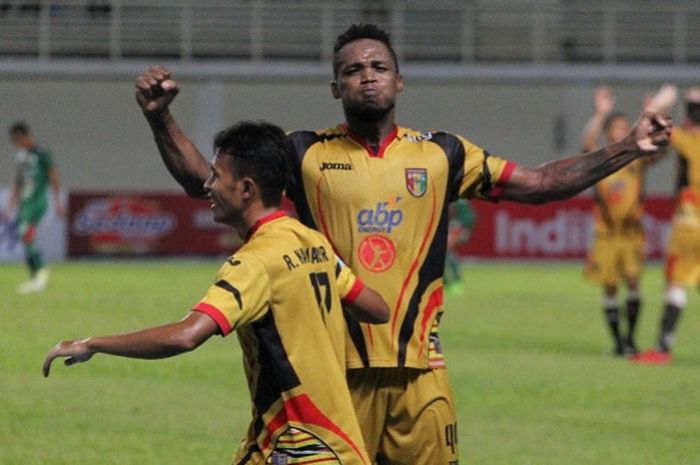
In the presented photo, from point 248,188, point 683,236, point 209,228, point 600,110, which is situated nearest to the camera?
point 248,188

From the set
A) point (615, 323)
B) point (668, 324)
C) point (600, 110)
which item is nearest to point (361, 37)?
point (600, 110)

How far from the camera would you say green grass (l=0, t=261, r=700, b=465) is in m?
11.5

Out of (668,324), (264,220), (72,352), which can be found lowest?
(668,324)

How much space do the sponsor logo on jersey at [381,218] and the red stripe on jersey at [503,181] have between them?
47cm

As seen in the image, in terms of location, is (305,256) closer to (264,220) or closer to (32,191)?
(264,220)

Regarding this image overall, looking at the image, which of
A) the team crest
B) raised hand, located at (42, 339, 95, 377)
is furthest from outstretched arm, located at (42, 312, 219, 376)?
the team crest

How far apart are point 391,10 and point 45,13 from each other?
9.16 m

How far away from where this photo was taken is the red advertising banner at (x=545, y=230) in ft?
121

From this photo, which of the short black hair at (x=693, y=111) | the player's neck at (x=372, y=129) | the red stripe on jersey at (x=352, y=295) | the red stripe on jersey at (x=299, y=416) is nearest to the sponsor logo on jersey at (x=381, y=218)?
the player's neck at (x=372, y=129)

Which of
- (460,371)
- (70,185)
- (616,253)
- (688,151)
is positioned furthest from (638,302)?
(70,185)

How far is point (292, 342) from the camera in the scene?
6.07 m

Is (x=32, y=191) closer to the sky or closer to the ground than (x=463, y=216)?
closer to the sky

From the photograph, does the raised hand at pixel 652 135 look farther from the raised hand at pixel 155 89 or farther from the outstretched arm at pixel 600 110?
the outstretched arm at pixel 600 110

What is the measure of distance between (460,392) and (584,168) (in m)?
7.23
